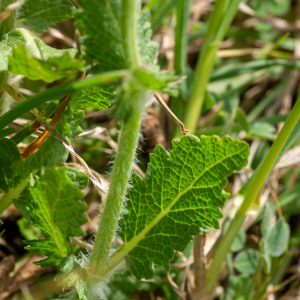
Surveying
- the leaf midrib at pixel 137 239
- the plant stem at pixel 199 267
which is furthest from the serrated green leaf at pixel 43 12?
the plant stem at pixel 199 267

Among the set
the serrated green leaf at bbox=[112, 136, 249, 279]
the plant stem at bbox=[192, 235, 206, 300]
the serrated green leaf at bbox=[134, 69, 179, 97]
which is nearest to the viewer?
the serrated green leaf at bbox=[134, 69, 179, 97]

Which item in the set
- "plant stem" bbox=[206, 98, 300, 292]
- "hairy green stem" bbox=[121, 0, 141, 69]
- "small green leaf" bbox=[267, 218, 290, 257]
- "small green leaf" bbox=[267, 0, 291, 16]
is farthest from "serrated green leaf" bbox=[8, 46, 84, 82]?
"small green leaf" bbox=[267, 0, 291, 16]

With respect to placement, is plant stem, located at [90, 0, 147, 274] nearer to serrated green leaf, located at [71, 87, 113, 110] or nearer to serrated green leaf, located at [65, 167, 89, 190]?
serrated green leaf, located at [65, 167, 89, 190]

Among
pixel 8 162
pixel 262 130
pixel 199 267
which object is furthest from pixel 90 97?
pixel 262 130

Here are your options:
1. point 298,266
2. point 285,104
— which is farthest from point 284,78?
point 298,266

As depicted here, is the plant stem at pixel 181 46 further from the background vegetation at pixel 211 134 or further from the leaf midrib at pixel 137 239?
the leaf midrib at pixel 137 239
